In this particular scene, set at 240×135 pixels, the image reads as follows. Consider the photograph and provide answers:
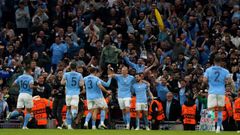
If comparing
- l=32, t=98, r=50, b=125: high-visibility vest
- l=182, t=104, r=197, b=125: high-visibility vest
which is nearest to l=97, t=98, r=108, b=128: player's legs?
l=32, t=98, r=50, b=125: high-visibility vest

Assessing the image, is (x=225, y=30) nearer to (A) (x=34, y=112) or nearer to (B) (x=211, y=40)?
(B) (x=211, y=40)

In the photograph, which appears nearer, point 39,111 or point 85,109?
point 39,111

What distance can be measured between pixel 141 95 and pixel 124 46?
4975mm

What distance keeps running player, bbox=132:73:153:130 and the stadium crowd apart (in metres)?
0.89

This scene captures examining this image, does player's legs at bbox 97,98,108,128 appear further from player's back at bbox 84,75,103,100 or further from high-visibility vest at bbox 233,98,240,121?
high-visibility vest at bbox 233,98,240,121

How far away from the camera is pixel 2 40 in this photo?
117 feet

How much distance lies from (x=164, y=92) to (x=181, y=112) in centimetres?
134

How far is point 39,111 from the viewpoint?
30.5 metres

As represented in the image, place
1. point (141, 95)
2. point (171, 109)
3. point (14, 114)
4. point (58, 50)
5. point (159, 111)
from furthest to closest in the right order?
point (58, 50) < point (14, 114) < point (171, 109) < point (159, 111) < point (141, 95)

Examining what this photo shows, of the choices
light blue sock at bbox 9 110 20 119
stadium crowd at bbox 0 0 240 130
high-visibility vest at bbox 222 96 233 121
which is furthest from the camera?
stadium crowd at bbox 0 0 240 130

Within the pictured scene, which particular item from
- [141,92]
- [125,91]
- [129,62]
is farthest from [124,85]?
[129,62]

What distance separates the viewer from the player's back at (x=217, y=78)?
2642cm

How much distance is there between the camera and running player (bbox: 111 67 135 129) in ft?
99.1

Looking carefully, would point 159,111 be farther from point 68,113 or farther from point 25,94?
point 25,94
